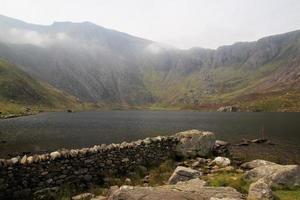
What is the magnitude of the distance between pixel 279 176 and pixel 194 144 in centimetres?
1382

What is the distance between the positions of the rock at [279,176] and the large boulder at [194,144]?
11.1 metres

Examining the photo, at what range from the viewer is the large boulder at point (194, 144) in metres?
31.0

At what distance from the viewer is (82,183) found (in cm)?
2098

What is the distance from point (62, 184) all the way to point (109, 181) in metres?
3.29

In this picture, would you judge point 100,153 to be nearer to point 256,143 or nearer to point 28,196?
point 28,196

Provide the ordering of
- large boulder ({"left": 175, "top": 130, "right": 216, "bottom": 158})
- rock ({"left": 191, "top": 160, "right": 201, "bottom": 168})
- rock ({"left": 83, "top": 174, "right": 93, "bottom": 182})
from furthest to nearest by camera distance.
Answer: large boulder ({"left": 175, "top": 130, "right": 216, "bottom": 158})
rock ({"left": 191, "top": 160, "right": 201, "bottom": 168})
rock ({"left": 83, "top": 174, "right": 93, "bottom": 182})

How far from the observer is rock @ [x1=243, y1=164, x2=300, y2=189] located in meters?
18.0

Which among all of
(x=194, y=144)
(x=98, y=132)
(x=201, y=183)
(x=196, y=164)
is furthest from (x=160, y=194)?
(x=98, y=132)

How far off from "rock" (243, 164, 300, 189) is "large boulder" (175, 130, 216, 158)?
11086 mm

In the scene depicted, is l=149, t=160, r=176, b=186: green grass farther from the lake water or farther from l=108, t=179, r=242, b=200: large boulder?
the lake water

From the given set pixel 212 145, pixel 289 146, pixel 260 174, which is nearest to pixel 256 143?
pixel 289 146

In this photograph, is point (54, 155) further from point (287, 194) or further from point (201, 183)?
point (287, 194)

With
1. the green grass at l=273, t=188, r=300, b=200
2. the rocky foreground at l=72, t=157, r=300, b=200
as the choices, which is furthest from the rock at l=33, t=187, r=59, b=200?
the green grass at l=273, t=188, r=300, b=200

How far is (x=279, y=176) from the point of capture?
18.5m
